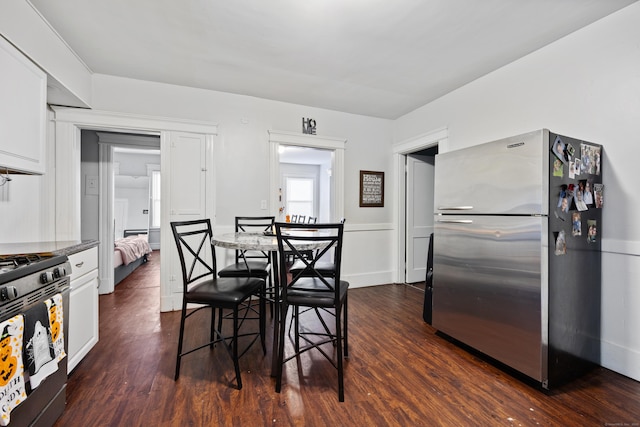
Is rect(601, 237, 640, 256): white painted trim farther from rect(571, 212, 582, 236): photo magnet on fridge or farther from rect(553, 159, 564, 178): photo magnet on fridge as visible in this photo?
rect(553, 159, 564, 178): photo magnet on fridge

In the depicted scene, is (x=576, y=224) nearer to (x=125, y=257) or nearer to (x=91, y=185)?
(x=91, y=185)

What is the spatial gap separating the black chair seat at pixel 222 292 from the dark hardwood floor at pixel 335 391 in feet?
1.77

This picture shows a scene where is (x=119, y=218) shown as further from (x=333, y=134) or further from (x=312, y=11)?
(x=312, y=11)

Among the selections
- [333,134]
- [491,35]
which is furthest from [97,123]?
[491,35]

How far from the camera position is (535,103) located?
8.21 feet

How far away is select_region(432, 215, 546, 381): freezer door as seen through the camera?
5.91 feet

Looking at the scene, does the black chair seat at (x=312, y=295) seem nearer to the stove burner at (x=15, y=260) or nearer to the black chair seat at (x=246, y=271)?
the black chair seat at (x=246, y=271)

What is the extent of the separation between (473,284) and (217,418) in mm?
1928

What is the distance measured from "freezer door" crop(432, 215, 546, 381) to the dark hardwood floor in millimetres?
183

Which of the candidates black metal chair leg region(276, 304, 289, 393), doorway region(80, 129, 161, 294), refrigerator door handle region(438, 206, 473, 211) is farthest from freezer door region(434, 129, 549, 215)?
doorway region(80, 129, 161, 294)

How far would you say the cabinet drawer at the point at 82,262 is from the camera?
1.77 meters

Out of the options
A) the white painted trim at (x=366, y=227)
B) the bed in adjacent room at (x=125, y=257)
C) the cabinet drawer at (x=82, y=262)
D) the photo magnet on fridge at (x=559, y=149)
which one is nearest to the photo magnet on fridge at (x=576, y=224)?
the photo magnet on fridge at (x=559, y=149)

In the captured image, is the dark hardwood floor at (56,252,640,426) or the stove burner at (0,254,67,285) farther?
the dark hardwood floor at (56,252,640,426)

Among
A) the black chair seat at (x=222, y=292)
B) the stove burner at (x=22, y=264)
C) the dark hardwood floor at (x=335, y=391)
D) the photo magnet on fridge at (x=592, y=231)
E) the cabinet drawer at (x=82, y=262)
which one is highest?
the photo magnet on fridge at (x=592, y=231)
